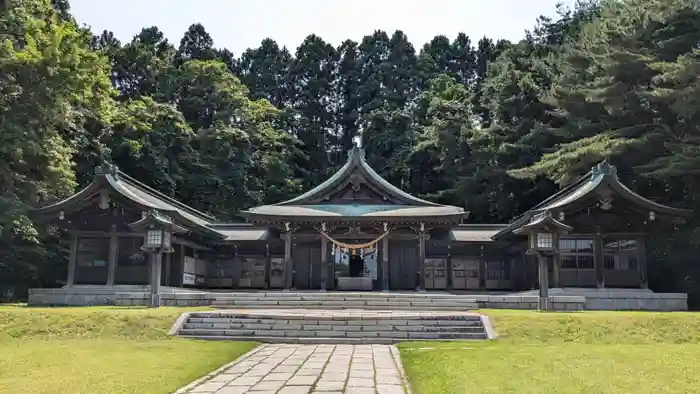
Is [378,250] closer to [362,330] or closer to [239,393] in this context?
[362,330]

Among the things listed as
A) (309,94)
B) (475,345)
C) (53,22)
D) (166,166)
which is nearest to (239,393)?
(475,345)

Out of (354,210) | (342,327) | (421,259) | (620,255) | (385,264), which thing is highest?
(354,210)

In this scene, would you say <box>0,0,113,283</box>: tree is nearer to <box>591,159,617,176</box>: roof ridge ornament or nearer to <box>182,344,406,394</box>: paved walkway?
<box>182,344,406,394</box>: paved walkway

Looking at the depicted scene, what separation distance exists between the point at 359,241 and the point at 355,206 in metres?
1.71

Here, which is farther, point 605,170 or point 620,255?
point 620,255

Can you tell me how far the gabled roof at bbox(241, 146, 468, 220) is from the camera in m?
27.3

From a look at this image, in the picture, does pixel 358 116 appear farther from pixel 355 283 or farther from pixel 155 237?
pixel 155 237

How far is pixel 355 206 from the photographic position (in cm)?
2945

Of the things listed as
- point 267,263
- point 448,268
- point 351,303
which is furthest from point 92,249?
point 448,268

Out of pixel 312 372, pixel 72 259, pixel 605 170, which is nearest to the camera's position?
pixel 312 372

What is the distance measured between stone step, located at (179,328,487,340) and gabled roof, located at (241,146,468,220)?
1139 centimetres

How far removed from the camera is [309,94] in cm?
6531

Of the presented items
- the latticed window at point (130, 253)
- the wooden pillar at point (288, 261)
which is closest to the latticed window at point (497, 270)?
Answer: the wooden pillar at point (288, 261)

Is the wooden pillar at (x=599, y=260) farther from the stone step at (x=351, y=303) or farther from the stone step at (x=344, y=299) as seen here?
the stone step at (x=351, y=303)
